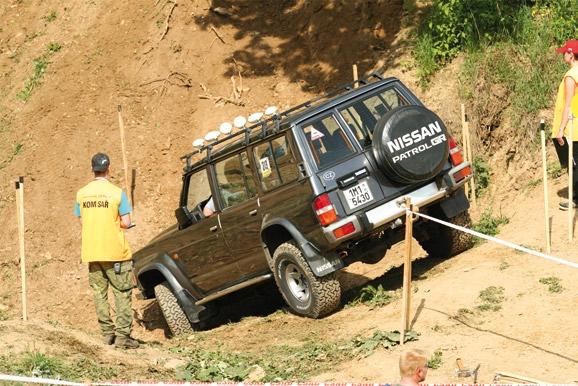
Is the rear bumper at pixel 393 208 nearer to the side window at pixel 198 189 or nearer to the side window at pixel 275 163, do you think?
the side window at pixel 275 163

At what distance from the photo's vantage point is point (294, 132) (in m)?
11.4

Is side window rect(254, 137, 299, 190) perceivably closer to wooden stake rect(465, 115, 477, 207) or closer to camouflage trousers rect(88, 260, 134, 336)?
camouflage trousers rect(88, 260, 134, 336)

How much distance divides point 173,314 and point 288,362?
10.7 feet

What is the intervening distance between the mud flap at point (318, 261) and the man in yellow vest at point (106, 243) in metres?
1.81

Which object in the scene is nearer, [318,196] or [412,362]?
[412,362]

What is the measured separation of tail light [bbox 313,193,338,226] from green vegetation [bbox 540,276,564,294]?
7.04ft

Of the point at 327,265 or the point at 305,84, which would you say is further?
the point at 305,84

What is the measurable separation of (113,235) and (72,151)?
8918 mm

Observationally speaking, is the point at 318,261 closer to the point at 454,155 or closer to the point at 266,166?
the point at 266,166

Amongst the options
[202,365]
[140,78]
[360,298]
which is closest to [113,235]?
[202,365]

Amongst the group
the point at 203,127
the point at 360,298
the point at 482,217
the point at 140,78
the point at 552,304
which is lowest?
the point at 552,304

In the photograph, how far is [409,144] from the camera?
1123cm

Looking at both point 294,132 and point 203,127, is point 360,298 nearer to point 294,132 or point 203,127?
point 294,132

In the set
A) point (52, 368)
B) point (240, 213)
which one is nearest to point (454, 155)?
point (240, 213)
